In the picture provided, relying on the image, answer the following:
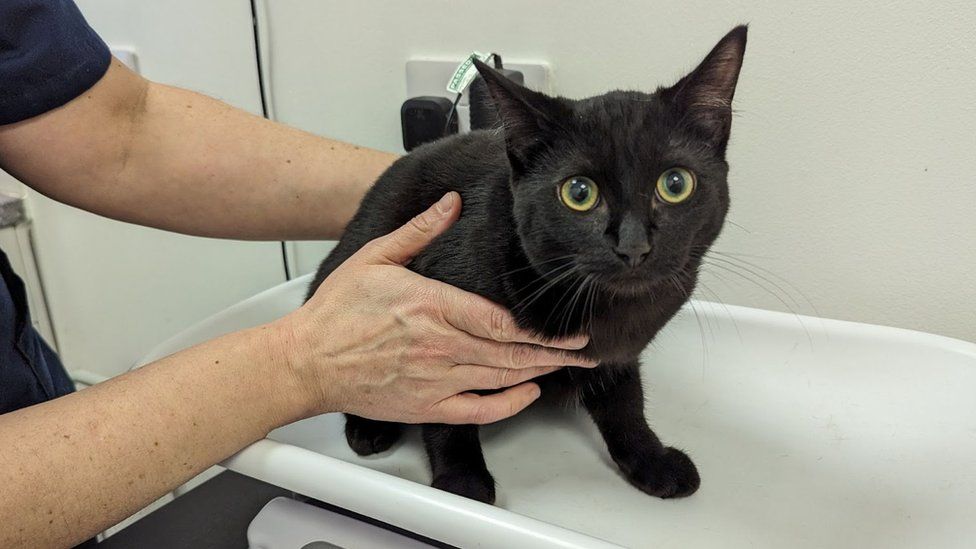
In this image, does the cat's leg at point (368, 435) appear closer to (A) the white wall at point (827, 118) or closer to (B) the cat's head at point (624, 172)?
(B) the cat's head at point (624, 172)

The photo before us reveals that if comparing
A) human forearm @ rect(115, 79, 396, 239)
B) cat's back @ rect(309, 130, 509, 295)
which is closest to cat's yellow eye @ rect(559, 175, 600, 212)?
cat's back @ rect(309, 130, 509, 295)

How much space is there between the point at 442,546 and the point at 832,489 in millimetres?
360

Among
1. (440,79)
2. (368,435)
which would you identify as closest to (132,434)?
(368,435)

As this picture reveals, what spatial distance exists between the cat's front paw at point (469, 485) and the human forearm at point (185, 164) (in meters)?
0.43

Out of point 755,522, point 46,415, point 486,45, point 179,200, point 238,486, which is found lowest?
point 238,486

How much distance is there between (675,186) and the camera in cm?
56

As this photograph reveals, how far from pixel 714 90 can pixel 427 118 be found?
520 millimetres

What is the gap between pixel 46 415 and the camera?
536 millimetres

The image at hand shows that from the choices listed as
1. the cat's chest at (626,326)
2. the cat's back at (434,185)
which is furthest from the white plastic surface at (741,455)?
the cat's back at (434,185)

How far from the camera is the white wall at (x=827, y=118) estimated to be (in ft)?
2.53

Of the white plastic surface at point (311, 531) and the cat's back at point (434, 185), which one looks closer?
the white plastic surface at point (311, 531)

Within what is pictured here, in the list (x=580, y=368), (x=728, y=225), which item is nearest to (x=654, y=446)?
(x=580, y=368)

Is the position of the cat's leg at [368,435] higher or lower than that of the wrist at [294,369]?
lower

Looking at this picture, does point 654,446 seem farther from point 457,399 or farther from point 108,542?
point 108,542
